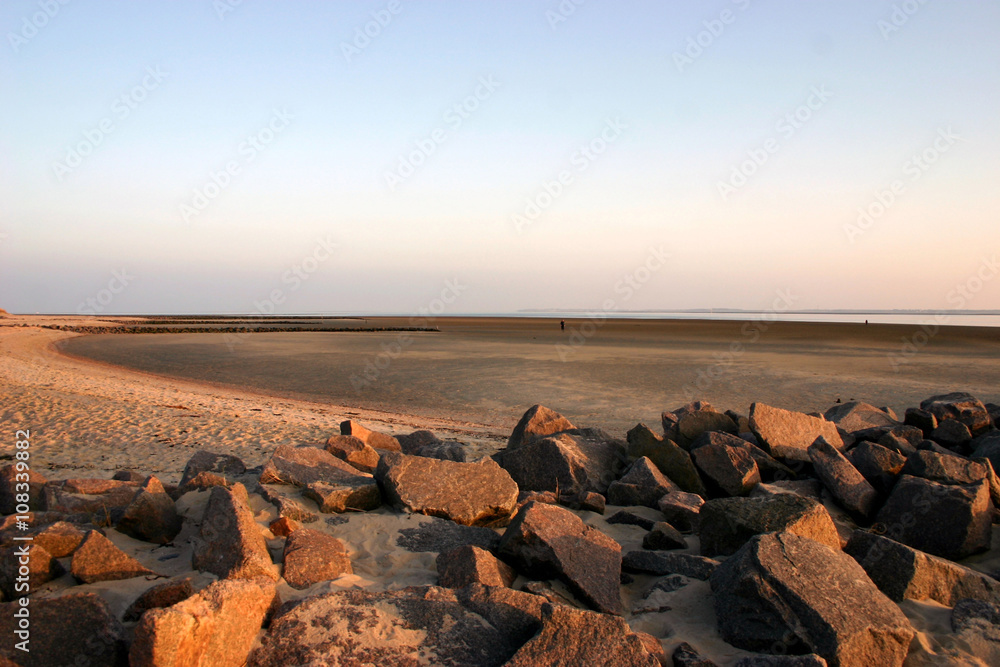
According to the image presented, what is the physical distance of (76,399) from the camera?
49.1 feet

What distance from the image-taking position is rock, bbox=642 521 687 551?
5445mm

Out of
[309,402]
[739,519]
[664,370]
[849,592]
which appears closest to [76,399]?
[309,402]

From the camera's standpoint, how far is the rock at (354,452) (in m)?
7.56

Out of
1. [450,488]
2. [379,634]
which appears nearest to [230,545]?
[379,634]

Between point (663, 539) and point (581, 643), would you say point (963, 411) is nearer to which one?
point (663, 539)

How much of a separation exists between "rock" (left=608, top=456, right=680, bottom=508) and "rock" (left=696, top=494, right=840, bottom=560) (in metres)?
1.35

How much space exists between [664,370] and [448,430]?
15061mm

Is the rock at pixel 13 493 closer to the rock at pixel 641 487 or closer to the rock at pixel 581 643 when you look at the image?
the rock at pixel 581 643

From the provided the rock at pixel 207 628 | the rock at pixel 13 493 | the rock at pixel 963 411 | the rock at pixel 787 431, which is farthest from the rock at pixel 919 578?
the rock at pixel 13 493

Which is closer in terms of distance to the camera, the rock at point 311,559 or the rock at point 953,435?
the rock at point 311,559

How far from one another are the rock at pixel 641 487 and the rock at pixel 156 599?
463 cm

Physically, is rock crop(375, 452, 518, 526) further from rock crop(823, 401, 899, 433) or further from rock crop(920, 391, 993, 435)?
rock crop(920, 391, 993, 435)

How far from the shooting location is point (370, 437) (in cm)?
930

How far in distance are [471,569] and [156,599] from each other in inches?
80.0
